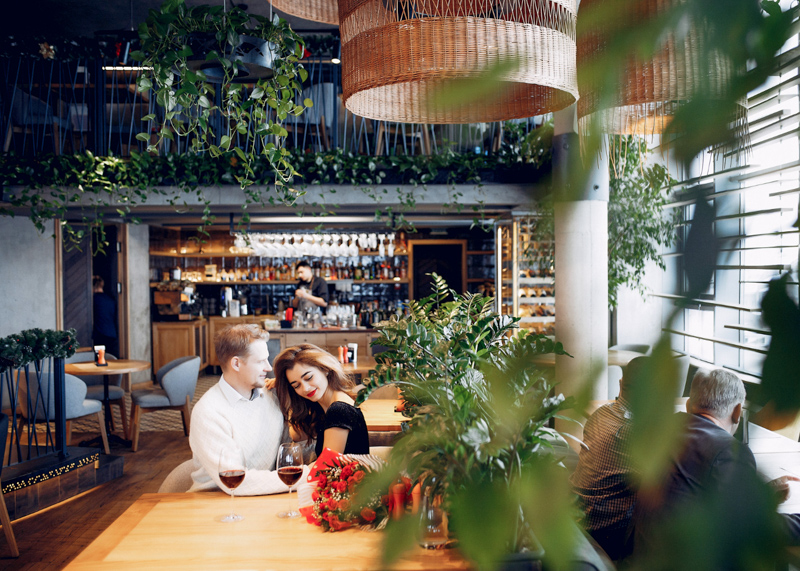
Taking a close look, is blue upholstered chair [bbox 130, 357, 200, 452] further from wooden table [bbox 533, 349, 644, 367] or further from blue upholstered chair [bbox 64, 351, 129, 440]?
wooden table [bbox 533, 349, 644, 367]

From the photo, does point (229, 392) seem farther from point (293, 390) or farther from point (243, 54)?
point (243, 54)

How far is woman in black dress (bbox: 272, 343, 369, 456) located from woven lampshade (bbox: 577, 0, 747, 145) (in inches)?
95.4

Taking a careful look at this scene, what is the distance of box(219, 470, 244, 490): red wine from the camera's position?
2.21 metres

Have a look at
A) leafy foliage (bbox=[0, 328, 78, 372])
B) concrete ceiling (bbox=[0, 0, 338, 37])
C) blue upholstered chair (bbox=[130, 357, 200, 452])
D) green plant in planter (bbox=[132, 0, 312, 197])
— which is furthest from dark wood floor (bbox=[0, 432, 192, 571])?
concrete ceiling (bbox=[0, 0, 338, 37])

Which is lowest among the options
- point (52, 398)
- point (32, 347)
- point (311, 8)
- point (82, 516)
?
point (82, 516)

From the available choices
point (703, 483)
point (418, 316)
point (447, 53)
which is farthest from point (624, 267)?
point (703, 483)

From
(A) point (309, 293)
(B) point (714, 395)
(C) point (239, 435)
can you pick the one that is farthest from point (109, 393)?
(B) point (714, 395)

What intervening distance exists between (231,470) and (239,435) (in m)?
0.49

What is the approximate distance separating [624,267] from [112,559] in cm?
497

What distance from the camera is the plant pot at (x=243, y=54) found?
8.73 feet

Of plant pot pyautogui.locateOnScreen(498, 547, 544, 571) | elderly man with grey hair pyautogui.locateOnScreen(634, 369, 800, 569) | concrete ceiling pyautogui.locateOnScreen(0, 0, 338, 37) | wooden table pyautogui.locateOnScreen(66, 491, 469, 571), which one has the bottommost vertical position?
wooden table pyautogui.locateOnScreen(66, 491, 469, 571)

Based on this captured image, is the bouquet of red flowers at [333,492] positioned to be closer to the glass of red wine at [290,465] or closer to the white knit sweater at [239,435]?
the glass of red wine at [290,465]

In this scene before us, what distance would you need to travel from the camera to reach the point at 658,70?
28 centimetres

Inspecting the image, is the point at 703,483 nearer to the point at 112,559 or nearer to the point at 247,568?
the point at 247,568
